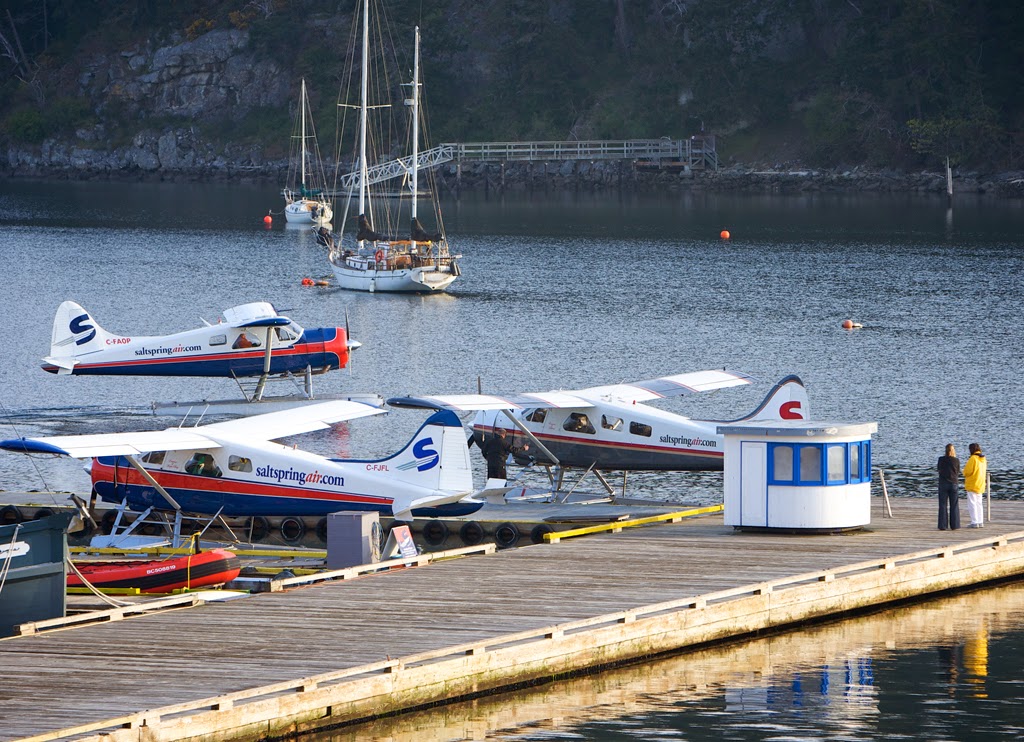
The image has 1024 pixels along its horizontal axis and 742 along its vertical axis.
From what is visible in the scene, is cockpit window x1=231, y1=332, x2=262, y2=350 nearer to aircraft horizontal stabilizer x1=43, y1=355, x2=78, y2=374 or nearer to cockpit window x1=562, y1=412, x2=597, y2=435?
aircraft horizontal stabilizer x1=43, y1=355, x2=78, y2=374

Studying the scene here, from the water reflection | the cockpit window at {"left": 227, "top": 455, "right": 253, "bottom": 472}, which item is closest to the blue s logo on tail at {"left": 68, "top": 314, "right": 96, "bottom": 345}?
the cockpit window at {"left": 227, "top": 455, "right": 253, "bottom": 472}

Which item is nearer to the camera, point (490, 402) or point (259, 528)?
point (259, 528)

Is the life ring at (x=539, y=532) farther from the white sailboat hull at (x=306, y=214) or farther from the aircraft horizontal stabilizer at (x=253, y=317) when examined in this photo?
the white sailboat hull at (x=306, y=214)

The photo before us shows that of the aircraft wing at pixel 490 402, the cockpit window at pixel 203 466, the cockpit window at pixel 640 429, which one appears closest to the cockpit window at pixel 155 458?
the cockpit window at pixel 203 466

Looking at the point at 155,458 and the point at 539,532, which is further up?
the point at 155,458

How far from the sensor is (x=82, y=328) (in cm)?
3981

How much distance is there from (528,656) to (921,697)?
4.12 m

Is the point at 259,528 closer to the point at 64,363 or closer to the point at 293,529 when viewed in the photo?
the point at 293,529

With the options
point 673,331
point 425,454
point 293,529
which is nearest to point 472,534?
point 425,454

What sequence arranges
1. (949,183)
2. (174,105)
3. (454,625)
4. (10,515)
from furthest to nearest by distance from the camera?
(174,105), (949,183), (10,515), (454,625)

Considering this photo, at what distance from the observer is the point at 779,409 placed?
27.4 metres

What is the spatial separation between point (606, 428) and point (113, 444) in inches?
308

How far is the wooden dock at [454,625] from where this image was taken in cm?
1568

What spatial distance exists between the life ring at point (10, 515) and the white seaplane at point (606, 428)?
617cm
